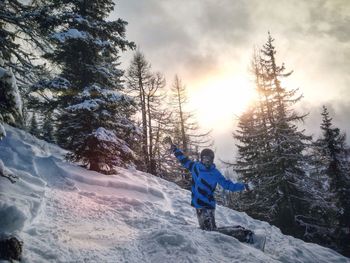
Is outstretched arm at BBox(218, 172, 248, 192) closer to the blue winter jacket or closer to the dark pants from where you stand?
the blue winter jacket

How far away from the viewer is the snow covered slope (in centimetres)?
457

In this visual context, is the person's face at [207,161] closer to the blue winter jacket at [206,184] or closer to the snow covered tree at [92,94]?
the blue winter jacket at [206,184]

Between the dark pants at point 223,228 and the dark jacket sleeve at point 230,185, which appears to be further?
the dark jacket sleeve at point 230,185

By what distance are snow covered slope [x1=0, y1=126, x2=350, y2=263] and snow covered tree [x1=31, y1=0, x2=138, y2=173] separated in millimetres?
1387

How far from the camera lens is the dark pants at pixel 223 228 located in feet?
22.6

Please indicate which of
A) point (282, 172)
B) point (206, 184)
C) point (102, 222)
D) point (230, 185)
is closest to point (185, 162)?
point (206, 184)

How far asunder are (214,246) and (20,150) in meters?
8.00

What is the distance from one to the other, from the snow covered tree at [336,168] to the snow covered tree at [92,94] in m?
14.9

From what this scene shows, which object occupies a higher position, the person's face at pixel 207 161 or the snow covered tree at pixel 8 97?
the snow covered tree at pixel 8 97

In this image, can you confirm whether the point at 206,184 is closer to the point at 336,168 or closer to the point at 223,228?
the point at 223,228

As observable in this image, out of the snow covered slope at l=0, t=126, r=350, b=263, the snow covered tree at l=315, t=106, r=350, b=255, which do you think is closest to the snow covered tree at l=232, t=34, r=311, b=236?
the snow covered tree at l=315, t=106, r=350, b=255

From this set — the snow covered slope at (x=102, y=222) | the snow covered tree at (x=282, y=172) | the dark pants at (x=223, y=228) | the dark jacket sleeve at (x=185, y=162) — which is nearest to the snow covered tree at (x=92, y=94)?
the snow covered slope at (x=102, y=222)

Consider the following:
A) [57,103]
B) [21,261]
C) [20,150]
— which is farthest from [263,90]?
[21,261]

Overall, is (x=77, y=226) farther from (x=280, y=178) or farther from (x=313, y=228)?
(x=313, y=228)
